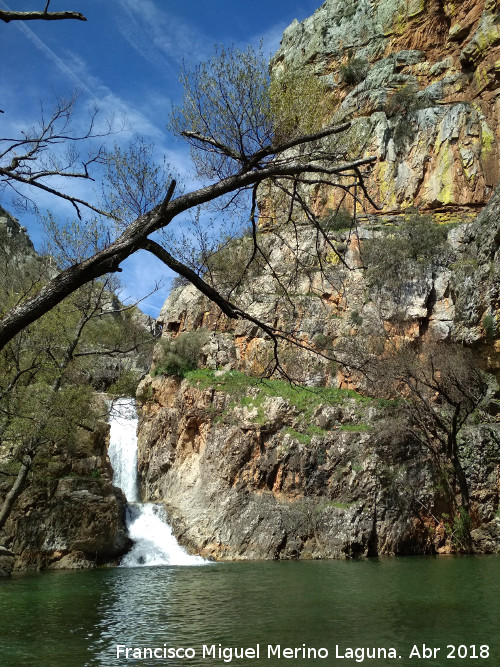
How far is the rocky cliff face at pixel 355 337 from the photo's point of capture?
2261cm

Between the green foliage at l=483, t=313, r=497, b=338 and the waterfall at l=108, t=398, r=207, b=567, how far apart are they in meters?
15.0

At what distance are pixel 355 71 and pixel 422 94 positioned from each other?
18.9ft

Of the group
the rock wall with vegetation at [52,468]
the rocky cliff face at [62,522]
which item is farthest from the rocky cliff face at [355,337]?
the rock wall with vegetation at [52,468]

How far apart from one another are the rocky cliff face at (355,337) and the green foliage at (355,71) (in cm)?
10

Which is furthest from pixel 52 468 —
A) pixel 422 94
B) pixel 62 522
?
pixel 422 94

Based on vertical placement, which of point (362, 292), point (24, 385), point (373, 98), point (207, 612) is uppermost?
point (373, 98)

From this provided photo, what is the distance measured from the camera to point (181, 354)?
3158cm

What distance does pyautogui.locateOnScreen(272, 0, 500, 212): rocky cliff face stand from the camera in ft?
114

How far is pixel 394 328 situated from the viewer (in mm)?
29969

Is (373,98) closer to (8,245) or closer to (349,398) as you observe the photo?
(349,398)

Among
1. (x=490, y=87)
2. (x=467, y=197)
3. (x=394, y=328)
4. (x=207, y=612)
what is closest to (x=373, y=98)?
(x=490, y=87)

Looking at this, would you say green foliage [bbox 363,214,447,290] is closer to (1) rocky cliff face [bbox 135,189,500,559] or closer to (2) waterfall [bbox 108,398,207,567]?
(1) rocky cliff face [bbox 135,189,500,559]

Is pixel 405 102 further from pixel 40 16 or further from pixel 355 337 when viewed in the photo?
pixel 40 16

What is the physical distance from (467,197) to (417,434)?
688 inches
